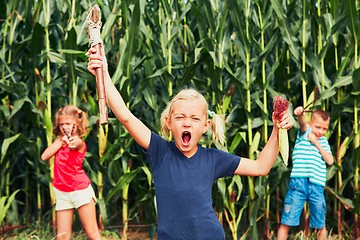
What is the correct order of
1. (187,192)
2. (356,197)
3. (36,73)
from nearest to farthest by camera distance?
(187,192) < (356,197) < (36,73)

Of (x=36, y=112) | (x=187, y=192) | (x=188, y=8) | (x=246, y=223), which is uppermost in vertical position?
(x=188, y=8)

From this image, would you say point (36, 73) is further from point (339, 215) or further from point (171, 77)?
point (339, 215)

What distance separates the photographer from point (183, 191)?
9.55 ft

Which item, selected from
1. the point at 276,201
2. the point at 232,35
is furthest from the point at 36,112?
the point at 276,201

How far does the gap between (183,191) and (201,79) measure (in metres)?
3.42

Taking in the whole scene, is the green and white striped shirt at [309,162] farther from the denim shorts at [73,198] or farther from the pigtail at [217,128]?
the pigtail at [217,128]

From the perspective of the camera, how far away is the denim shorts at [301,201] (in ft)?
18.0

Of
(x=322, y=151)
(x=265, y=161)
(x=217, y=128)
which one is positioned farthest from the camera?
(x=322, y=151)

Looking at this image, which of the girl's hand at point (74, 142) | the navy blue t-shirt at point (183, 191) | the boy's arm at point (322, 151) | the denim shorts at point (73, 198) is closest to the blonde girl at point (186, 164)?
the navy blue t-shirt at point (183, 191)

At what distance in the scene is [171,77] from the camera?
604cm

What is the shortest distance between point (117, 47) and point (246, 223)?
2.18 meters

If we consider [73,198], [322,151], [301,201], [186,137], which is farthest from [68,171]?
[186,137]

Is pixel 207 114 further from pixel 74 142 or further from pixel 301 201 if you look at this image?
pixel 301 201

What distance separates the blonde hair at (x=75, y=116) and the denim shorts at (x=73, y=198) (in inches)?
19.4
